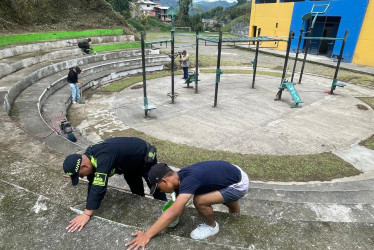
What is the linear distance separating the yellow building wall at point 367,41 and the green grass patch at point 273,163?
17.4 metres

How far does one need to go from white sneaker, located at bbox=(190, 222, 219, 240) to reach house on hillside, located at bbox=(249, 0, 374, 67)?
50.5 feet

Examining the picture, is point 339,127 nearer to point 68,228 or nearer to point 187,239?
point 187,239

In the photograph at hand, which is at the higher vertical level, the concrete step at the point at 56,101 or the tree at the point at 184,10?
the tree at the point at 184,10

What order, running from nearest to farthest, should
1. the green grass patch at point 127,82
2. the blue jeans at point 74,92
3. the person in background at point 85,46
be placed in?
the blue jeans at point 74,92 < the green grass patch at point 127,82 < the person in background at point 85,46

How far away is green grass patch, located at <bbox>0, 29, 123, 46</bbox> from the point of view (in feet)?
46.5

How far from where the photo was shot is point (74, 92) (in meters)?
9.77

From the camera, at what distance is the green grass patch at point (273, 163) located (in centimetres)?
558

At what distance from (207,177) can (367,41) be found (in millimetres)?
22482

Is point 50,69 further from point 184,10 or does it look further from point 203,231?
point 184,10

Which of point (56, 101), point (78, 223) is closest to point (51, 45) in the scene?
point (56, 101)

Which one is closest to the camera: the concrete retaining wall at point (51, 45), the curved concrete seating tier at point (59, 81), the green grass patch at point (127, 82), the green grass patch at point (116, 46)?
the curved concrete seating tier at point (59, 81)

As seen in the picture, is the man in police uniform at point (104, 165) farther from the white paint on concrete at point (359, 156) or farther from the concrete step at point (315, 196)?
the white paint on concrete at point (359, 156)

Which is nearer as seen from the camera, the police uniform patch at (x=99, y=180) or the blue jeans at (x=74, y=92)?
the police uniform patch at (x=99, y=180)

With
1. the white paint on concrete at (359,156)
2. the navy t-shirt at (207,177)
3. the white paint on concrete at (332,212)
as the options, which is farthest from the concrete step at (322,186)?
the navy t-shirt at (207,177)
